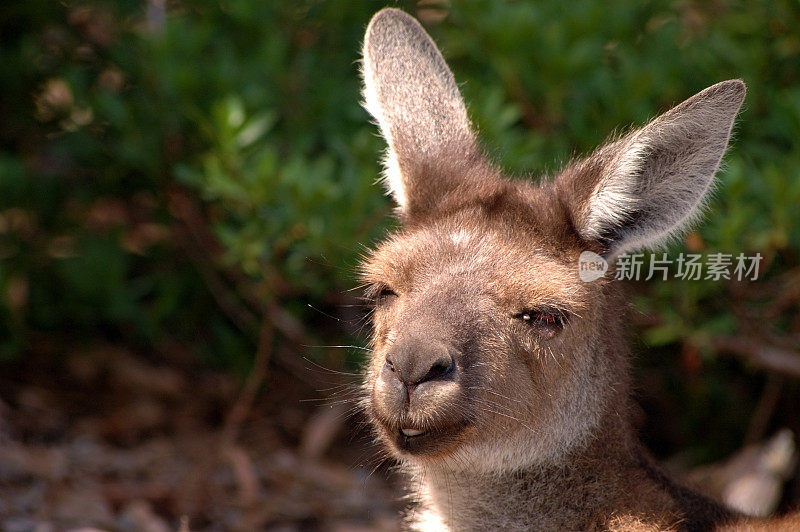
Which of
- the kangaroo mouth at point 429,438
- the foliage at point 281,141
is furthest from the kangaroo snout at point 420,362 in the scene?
the foliage at point 281,141

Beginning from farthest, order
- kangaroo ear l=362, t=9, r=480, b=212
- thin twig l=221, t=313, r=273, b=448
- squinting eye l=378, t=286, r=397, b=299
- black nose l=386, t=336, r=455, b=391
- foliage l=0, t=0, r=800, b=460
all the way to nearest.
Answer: thin twig l=221, t=313, r=273, b=448 < foliage l=0, t=0, r=800, b=460 < kangaroo ear l=362, t=9, r=480, b=212 < squinting eye l=378, t=286, r=397, b=299 < black nose l=386, t=336, r=455, b=391

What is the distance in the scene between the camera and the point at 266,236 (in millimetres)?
5953

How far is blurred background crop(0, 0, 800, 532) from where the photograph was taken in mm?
5949

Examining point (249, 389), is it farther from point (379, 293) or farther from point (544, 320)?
point (544, 320)

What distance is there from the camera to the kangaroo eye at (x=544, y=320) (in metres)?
4.20

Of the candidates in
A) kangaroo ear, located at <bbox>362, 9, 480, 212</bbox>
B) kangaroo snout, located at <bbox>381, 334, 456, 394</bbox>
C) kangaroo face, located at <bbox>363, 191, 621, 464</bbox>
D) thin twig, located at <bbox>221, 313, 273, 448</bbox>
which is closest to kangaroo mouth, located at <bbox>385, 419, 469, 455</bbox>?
kangaroo face, located at <bbox>363, 191, 621, 464</bbox>

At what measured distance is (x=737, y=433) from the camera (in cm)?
762

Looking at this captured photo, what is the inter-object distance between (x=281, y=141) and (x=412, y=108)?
2.15m

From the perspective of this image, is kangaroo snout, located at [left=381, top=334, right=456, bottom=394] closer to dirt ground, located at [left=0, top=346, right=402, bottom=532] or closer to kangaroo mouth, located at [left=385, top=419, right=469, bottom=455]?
kangaroo mouth, located at [left=385, top=419, right=469, bottom=455]

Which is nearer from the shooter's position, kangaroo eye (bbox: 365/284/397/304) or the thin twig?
kangaroo eye (bbox: 365/284/397/304)

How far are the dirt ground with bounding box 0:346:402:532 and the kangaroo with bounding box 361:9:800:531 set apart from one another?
1.66 metres

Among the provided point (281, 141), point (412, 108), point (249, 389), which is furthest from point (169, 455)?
point (412, 108)

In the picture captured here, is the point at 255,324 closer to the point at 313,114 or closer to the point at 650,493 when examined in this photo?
the point at 313,114

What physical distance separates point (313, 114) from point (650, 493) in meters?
3.96
